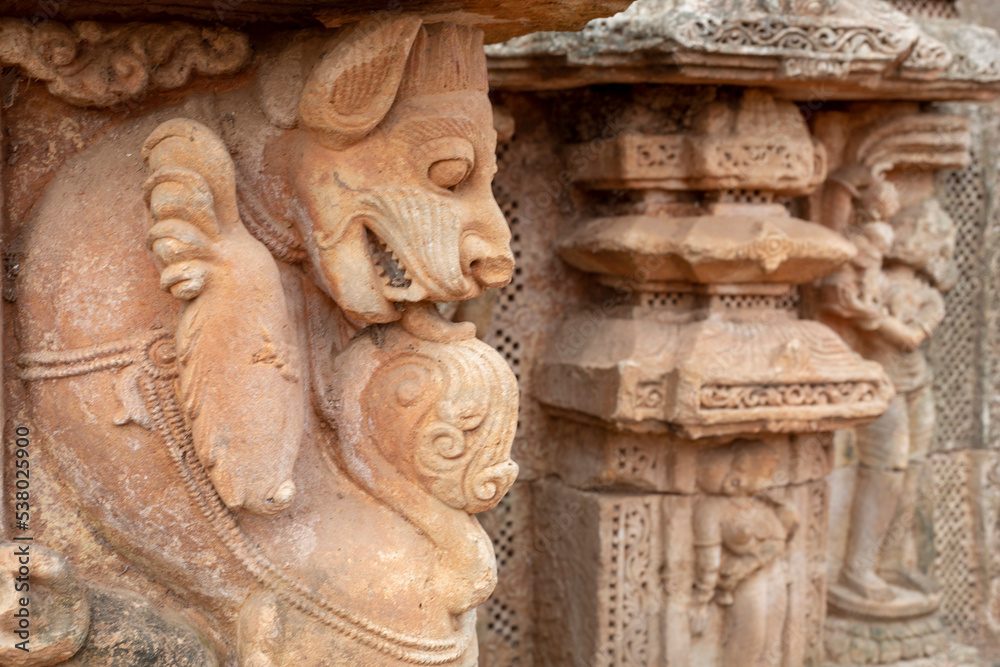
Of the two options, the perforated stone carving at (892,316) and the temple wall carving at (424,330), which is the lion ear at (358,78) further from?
the perforated stone carving at (892,316)

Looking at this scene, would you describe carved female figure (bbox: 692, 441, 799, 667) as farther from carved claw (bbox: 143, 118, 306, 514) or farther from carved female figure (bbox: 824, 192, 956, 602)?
carved claw (bbox: 143, 118, 306, 514)

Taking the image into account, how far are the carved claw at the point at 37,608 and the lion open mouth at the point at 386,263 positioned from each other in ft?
2.18

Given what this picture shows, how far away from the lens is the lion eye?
165 cm

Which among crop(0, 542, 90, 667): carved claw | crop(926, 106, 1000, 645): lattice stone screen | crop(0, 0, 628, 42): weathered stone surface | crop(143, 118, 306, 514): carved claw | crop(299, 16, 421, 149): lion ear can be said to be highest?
crop(0, 0, 628, 42): weathered stone surface

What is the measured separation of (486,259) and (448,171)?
0.54 ft

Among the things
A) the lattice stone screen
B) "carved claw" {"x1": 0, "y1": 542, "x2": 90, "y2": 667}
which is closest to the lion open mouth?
"carved claw" {"x1": 0, "y1": 542, "x2": 90, "y2": 667}

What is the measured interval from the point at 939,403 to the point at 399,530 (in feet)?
10.4

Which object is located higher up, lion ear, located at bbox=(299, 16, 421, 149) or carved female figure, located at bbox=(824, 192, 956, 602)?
lion ear, located at bbox=(299, 16, 421, 149)

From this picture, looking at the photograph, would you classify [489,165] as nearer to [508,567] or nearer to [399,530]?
[399,530]

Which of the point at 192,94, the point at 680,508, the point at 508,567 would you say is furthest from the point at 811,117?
the point at 192,94

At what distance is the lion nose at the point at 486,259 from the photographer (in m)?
1.66

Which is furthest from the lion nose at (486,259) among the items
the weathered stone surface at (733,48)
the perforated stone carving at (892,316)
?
the perforated stone carving at (892,316)

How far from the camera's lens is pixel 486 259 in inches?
65.9

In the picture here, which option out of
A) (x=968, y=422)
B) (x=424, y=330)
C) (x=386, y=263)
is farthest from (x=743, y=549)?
(x=386, y=263)
